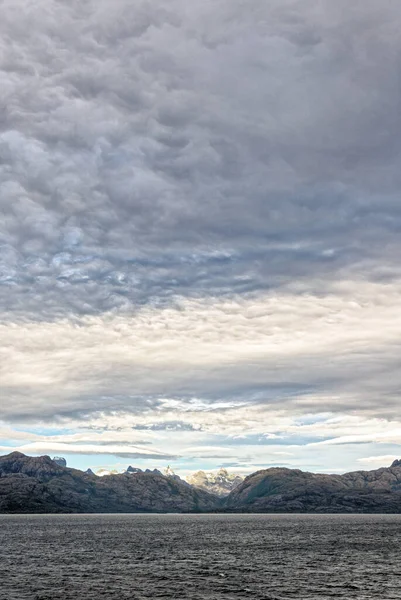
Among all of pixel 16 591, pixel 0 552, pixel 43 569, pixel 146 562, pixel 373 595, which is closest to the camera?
pixel 373 595

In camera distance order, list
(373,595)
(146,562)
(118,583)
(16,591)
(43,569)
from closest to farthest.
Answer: (373,595) → (16,591) → (118,583) → (43,569) → (146,562)

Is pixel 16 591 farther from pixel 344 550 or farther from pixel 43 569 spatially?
pixel 344 550

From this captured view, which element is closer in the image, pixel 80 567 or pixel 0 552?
pixel 80 567

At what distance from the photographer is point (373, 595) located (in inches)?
3388

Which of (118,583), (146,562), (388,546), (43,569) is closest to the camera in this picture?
(118,583)

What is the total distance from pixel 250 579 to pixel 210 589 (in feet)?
50.1

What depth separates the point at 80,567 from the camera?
124 meters

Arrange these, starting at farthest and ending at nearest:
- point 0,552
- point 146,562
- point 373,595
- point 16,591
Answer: point 0,552 < point 146,562 < point 16,591 < point 373,595

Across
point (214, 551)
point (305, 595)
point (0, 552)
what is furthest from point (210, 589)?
point (0, 552)

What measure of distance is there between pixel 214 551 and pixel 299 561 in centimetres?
3749

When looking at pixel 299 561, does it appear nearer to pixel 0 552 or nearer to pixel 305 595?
pixel 305 595

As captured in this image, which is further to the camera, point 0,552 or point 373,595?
point 0,552

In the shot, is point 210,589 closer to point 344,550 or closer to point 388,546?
point 344,550

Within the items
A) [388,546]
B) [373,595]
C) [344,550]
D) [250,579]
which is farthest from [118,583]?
[388,546]
